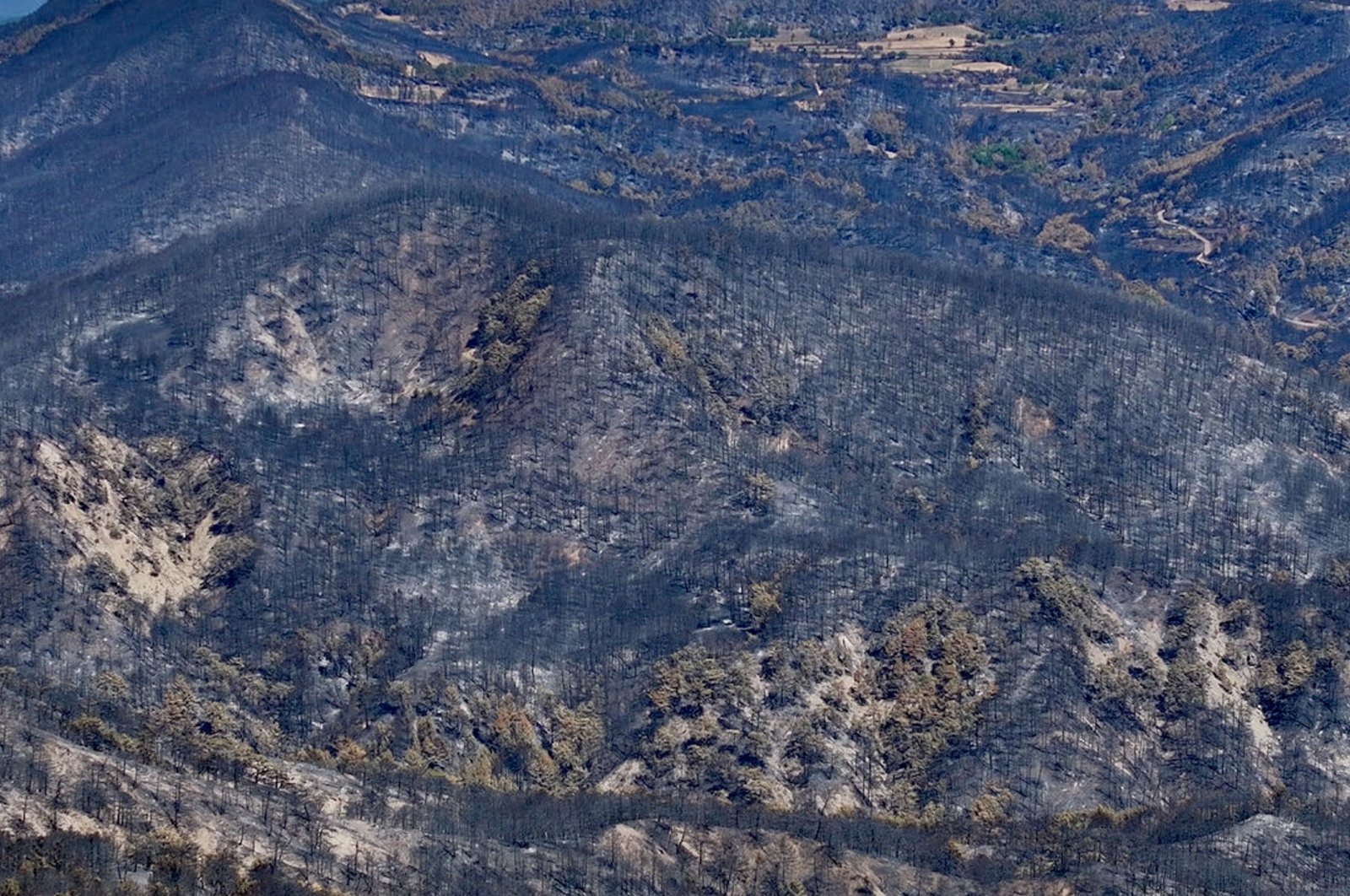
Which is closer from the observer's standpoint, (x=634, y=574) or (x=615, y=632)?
(x=615, y=632)

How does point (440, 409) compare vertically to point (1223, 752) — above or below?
above

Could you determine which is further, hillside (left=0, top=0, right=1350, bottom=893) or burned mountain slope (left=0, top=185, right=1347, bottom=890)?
burned mountain slope (left=0, top=185, right=1347, bottom=890)

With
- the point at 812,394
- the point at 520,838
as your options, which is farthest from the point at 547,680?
the point at 812,394

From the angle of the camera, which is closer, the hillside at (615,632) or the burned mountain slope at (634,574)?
the hillside at (615,632)

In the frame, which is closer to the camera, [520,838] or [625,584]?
[520,838]

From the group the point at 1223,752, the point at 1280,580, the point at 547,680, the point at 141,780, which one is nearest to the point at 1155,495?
the point at 1280,580

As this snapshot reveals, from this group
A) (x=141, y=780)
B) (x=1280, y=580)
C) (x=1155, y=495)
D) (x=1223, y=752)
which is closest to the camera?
(x=141, y=780)

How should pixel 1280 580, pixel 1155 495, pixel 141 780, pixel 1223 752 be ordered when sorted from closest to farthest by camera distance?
1. pixel 141 780
2. pixel 1223 752
3. pixel 1280 580
4. pixel 1155 495

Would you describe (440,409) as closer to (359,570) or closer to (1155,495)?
(359,570)

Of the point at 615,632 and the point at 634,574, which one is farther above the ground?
the point at 634,574
